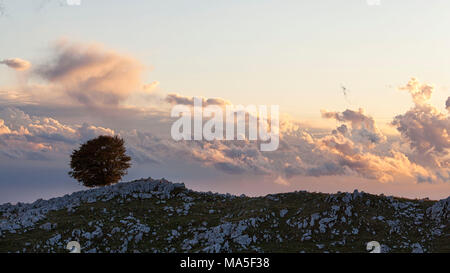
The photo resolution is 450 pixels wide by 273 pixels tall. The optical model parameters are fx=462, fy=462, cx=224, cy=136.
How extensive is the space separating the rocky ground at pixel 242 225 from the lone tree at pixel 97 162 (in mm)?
17447

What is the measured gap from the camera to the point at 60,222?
49875mm

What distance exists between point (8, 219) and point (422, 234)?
1874 inches

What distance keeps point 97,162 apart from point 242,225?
36.5 m

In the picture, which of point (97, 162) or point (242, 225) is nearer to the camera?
point (242, 225)

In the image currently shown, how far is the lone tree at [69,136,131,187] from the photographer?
74250mm

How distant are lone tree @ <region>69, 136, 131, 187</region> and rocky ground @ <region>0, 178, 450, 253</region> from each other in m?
Result: 17.4

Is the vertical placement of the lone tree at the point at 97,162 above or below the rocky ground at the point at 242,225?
above

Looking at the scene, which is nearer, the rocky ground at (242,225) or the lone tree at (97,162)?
the rocky ground at (242,225)

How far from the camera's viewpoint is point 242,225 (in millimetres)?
45562

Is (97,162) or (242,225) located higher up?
(97,162)

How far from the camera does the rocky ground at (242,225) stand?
42969 millimetres

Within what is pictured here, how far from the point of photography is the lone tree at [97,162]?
244ft
